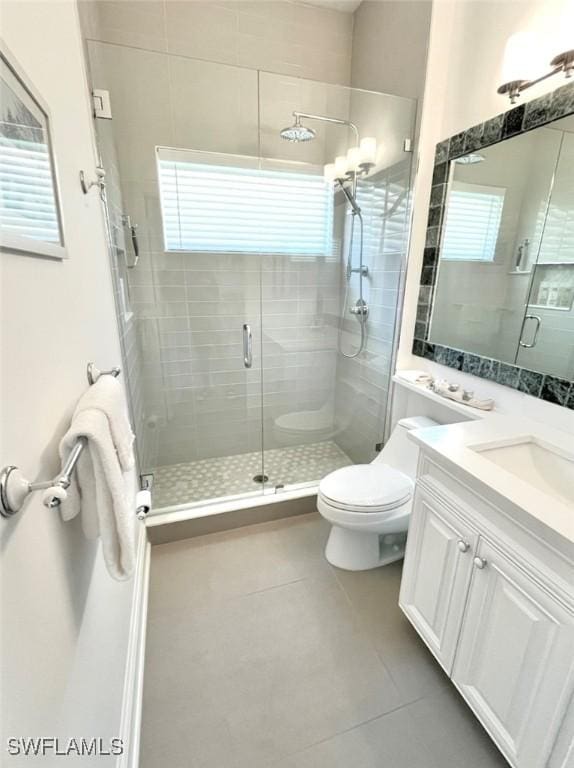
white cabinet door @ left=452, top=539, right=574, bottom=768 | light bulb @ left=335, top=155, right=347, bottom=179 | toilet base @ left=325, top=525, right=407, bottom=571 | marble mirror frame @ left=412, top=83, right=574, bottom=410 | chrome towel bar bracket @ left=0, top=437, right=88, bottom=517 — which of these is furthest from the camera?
light bulb @ left=335, top=155, right=347, bottom=179

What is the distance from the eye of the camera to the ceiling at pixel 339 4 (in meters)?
2.21

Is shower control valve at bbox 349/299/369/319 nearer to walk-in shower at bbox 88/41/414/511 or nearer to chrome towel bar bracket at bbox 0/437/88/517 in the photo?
walk-in shower at bbox 88/41/414/511

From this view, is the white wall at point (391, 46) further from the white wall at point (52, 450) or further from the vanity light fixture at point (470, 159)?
the white wall at point (52, 450)

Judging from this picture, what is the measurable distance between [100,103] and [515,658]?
258 centimetres

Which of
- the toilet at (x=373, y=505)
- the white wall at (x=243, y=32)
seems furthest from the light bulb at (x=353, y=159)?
the toilet at (x=373, y=505)

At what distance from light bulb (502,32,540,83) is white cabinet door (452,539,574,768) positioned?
1.63 m

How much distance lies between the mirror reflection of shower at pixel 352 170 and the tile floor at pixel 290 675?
162 cm

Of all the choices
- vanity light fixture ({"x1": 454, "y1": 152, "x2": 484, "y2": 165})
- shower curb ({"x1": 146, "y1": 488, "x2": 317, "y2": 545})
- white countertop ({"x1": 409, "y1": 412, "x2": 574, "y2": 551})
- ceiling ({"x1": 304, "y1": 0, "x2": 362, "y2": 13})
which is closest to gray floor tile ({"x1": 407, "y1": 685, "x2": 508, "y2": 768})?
white countertop ({"x1": 409, "y1": 412, "x2": 574, "y2": 551})

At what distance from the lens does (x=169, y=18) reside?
2.05m

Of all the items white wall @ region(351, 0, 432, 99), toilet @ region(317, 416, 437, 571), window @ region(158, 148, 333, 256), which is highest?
white wall @ region(351, 0, 432, 99)

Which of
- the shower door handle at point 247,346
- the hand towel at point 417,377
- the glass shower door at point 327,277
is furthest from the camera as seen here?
the shower door handle at point 247,346

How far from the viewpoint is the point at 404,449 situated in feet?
6.20

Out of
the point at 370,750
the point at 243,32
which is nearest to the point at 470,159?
the point at 243,32

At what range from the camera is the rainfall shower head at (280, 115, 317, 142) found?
231 centimetres
